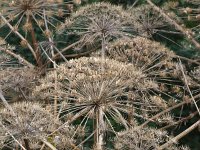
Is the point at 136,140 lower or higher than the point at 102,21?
lower

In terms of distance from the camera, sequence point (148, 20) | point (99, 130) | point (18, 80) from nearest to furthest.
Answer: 1. point (99, 130)
2. point (18, 80)
3. point (148, 20)

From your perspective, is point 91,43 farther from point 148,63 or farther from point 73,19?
point 148,63

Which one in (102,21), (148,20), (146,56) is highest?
(102,21)

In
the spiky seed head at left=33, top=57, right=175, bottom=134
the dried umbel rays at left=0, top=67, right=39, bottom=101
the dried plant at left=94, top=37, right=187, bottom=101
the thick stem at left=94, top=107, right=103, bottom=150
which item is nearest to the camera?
the spiky seed head at left=33, top=57, right=175, bottom=134

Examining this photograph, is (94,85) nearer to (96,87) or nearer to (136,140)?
(96,87)

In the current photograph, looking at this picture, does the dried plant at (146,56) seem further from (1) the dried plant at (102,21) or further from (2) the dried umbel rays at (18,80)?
(2) the dried umbel rays at (18,80)

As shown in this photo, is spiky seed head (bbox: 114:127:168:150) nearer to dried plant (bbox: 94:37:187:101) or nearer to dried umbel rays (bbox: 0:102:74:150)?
dried umbel rays (bbox: 0:102:74:150)

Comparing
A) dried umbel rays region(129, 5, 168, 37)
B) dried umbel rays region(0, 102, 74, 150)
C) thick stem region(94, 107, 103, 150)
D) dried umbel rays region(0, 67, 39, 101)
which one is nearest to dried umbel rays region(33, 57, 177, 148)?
thick stem region(94, 107, 103, 150)

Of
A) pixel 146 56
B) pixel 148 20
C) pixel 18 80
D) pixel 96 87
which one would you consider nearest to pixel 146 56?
pixel 146 56
